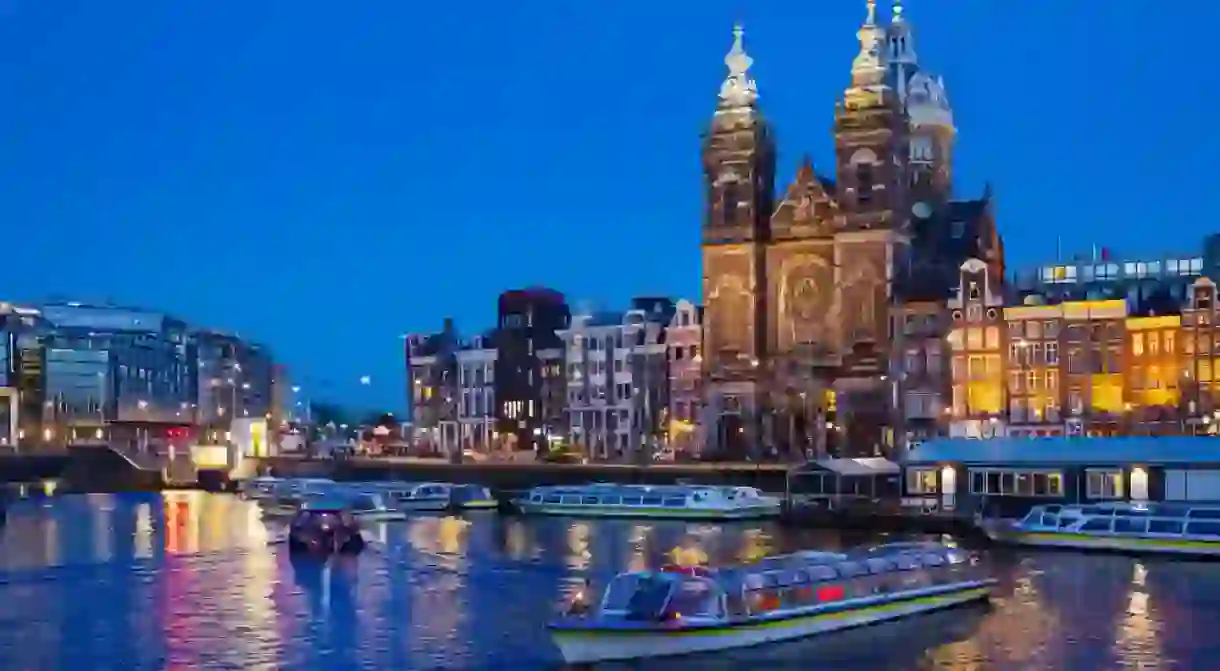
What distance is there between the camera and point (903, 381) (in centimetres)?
12925

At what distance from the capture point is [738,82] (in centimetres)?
14238

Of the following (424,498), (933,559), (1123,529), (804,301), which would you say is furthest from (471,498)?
(933,559)

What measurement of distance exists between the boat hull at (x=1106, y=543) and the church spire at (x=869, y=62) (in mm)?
65994

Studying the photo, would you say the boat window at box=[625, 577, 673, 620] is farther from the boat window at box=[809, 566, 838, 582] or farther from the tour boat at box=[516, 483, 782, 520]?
the tour boat at box=[516, 483, 782, 520]

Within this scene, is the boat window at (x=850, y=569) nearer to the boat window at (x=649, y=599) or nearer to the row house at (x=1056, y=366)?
the boat window at (x=649, y=599)

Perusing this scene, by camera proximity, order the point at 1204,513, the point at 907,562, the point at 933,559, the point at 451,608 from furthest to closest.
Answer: the point at 1204,513 < the point at 451,608 < the point at 933,559 < the point at 907,562

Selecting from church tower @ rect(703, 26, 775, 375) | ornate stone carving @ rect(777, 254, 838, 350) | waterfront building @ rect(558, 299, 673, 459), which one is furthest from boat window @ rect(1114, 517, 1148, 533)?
waterfront building @ rect(558, 299, 673, 459)

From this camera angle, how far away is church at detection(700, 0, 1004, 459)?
132 meters

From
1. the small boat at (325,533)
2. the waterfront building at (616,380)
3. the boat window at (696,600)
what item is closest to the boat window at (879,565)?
the boat window at (696,600)

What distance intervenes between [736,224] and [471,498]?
3757cm

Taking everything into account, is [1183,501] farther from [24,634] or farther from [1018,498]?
[24,634]

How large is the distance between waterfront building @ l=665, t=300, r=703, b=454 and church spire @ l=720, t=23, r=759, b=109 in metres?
16.4

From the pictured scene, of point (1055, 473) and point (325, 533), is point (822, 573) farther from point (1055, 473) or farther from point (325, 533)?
point (1055, 473)

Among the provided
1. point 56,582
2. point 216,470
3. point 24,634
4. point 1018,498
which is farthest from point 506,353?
point 24,634
